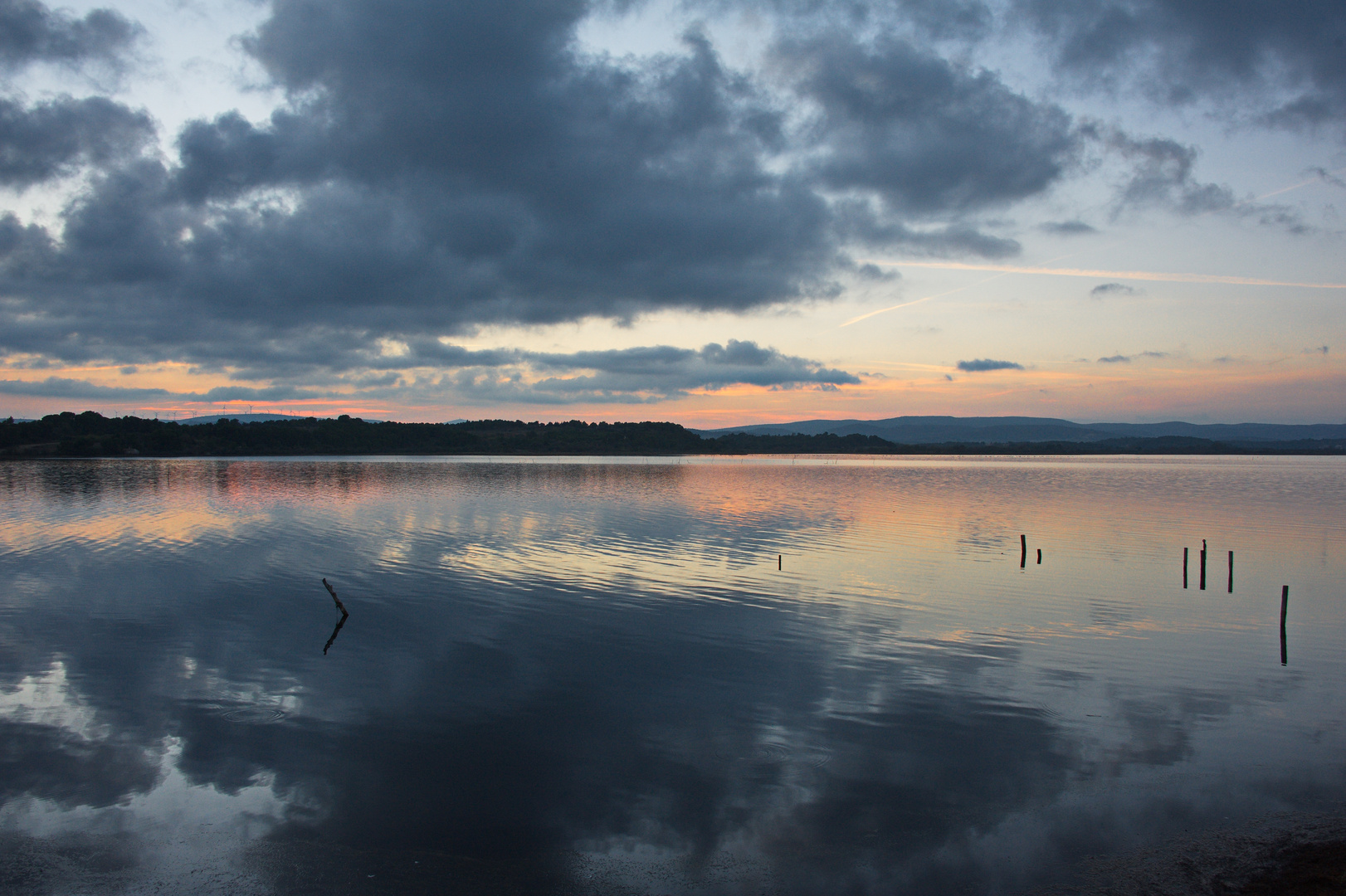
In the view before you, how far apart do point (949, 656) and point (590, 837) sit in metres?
11.1

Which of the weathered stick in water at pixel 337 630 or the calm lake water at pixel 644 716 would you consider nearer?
the calm lake water at pixel 644 716

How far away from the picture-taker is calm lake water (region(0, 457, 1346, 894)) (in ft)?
30.1

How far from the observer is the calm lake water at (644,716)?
9.18 metres

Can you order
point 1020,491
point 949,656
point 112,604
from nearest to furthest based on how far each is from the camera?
point 949,656
point 112,604
point 1020,491

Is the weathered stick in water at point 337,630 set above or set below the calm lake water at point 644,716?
below

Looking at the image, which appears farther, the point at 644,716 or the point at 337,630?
the point at 337,630

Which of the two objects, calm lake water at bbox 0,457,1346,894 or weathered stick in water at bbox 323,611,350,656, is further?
weathered stick in water at bbox 323,611,350,656

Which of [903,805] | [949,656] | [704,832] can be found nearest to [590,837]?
[704,832]

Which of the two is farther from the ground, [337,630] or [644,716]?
[644,716]

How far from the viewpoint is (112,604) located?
2261 cm

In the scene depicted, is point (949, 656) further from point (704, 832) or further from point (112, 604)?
point (112, 604)

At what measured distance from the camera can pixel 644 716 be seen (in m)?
13.7

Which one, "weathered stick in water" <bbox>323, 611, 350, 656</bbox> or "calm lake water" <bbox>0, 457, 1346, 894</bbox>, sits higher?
"calm lake water" <bbox>0, 457, 1346, 894</bbox>

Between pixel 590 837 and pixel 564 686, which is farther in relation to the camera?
pixel 564 686
